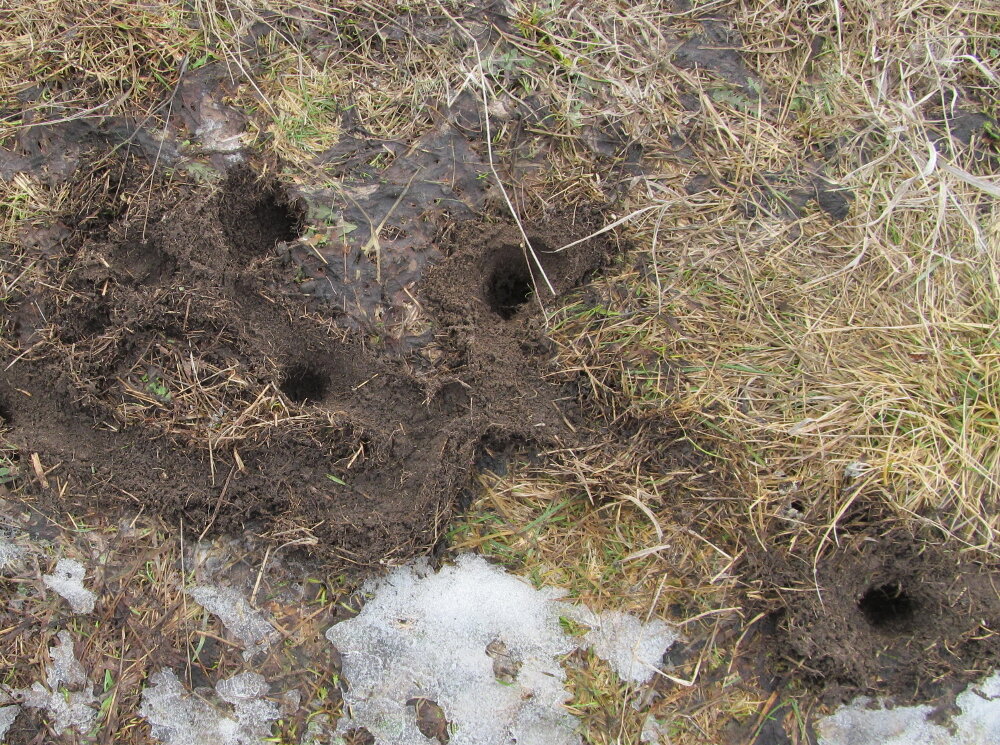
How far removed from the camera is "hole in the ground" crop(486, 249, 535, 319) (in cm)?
221

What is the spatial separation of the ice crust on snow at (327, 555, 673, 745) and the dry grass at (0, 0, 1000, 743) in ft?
0.30

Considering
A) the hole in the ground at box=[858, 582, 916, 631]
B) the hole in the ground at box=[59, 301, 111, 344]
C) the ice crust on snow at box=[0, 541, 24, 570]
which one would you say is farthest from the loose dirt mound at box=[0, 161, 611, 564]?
the hole in the ground at box=[858, 582, 916, 631]

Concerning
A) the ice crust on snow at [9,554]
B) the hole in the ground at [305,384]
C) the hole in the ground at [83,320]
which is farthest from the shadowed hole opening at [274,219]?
the ice crust on snow at [9,554]

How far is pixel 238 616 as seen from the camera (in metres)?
2.01

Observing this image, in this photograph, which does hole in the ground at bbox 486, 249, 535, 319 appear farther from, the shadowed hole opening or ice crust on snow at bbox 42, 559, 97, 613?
ice crust on snow at bbox 42, 559, 97, 613

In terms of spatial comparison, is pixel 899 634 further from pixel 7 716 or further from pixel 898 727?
pixel 7 716

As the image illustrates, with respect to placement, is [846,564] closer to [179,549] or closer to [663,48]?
[663,48]

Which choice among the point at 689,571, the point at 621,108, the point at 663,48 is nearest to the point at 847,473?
the point at 689,571

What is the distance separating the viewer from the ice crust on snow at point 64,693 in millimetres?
1997

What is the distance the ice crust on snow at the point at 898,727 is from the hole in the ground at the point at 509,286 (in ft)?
5.82

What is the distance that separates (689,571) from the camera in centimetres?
204

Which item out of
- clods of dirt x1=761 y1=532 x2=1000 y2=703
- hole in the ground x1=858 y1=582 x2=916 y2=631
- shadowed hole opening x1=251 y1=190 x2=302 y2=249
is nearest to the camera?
clods of dirt x1=761 y1=532 x2=1000 y2=703

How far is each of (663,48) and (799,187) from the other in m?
0.72

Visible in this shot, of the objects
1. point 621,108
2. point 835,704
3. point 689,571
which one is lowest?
point 835,704
